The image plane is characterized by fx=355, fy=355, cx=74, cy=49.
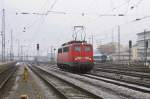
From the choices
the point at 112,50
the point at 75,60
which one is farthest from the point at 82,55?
the point at 112,50

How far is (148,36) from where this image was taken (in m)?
154

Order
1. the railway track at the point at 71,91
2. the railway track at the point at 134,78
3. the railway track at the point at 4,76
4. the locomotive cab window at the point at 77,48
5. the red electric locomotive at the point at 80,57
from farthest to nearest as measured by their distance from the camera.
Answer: the locomotive cab window at the point at 77,48 → the red electric locomotive at the point at 80,57 → the railway track at the point at 4,76 → the railway track at the point at 134,78 → the railway track at the point at 71,91

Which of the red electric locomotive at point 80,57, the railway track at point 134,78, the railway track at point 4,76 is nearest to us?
the railway track at point 134,78

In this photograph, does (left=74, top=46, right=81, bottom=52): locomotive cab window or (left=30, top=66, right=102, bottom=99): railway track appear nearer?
(left=30, top=66, right=102, bottom=99): railway track

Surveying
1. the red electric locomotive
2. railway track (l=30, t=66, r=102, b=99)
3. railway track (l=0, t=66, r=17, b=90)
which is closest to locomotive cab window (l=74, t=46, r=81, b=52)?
the red electric locomotive

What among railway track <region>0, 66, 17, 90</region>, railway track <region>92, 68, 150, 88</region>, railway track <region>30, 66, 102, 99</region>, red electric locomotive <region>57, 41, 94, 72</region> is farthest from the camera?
red electric locomotive <region>57, 41, 94, 72</region>

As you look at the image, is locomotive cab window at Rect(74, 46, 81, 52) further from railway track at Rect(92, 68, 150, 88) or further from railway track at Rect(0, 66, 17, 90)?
railway track at Rect(0, 66, 17, 90)

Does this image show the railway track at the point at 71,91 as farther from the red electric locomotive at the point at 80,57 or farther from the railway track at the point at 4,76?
the red electric locomotive at the point at 80,57

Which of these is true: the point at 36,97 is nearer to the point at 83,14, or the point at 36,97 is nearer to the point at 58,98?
the point at 58,98

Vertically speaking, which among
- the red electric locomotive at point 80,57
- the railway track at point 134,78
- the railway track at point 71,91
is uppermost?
the red electric locomotive at point 80,57

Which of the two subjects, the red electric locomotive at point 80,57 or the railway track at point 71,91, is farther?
the red electric locomotive at point 80,57

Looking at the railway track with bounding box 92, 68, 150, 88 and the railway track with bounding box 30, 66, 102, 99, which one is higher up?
the railway track with bounding box 92, 68, 150, 88

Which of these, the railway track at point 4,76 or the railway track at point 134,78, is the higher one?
the railway track at point 134,78

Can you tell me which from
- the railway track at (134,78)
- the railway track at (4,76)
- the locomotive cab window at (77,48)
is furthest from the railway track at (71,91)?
the locomotive cab window at (77,48)
